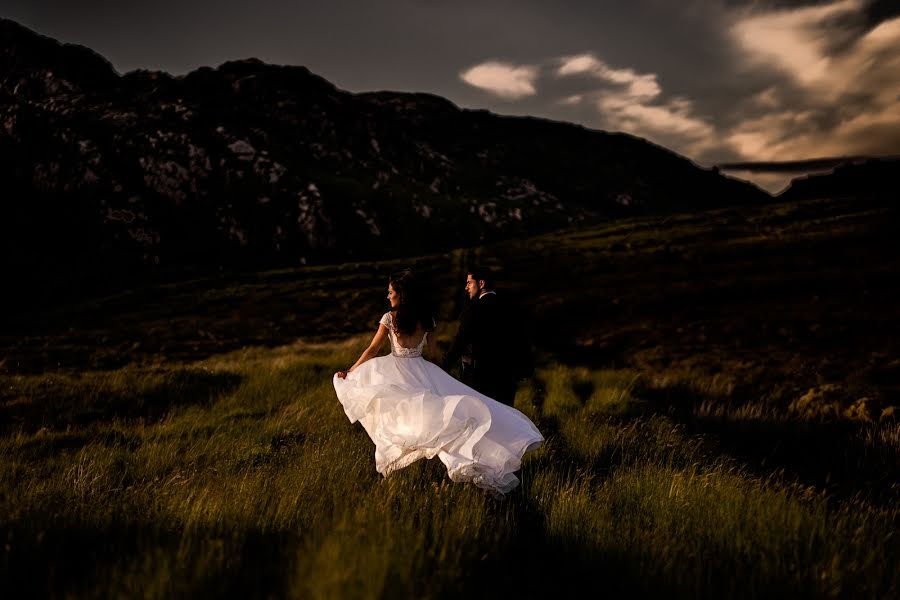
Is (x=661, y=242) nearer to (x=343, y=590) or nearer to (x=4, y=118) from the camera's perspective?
(x=343, y=590)

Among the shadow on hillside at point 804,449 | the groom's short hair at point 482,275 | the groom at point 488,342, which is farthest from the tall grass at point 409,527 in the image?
the groom's short hair at point 482,275

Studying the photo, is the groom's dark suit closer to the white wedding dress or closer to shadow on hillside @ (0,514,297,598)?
the white wedding dress

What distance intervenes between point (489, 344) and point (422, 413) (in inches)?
79.8

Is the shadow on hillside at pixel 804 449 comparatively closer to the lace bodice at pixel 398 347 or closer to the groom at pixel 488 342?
the groom at pixel 488 342

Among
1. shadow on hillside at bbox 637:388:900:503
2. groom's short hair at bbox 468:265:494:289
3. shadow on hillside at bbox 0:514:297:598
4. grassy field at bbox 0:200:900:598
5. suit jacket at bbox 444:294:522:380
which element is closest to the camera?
shadow on hillside at bbox 0:514:297:598

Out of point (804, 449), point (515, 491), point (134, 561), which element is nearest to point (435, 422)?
point (515, 491)

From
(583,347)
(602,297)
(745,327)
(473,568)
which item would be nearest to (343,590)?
(473,568)

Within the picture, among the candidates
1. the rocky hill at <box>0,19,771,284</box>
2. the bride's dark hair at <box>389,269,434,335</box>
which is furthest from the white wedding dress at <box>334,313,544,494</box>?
the rocky hill at <box>0,19,771,284</box>

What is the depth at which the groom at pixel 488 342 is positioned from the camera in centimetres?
671

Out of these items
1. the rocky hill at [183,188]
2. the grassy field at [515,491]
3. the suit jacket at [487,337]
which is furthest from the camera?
the rocky hill at [183,188]

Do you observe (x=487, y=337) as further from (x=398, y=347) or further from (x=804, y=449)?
(x=804, y=449)

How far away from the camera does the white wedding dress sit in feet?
14.9

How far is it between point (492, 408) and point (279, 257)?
12661 centimetres

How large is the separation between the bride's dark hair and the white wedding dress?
430 millimetres
